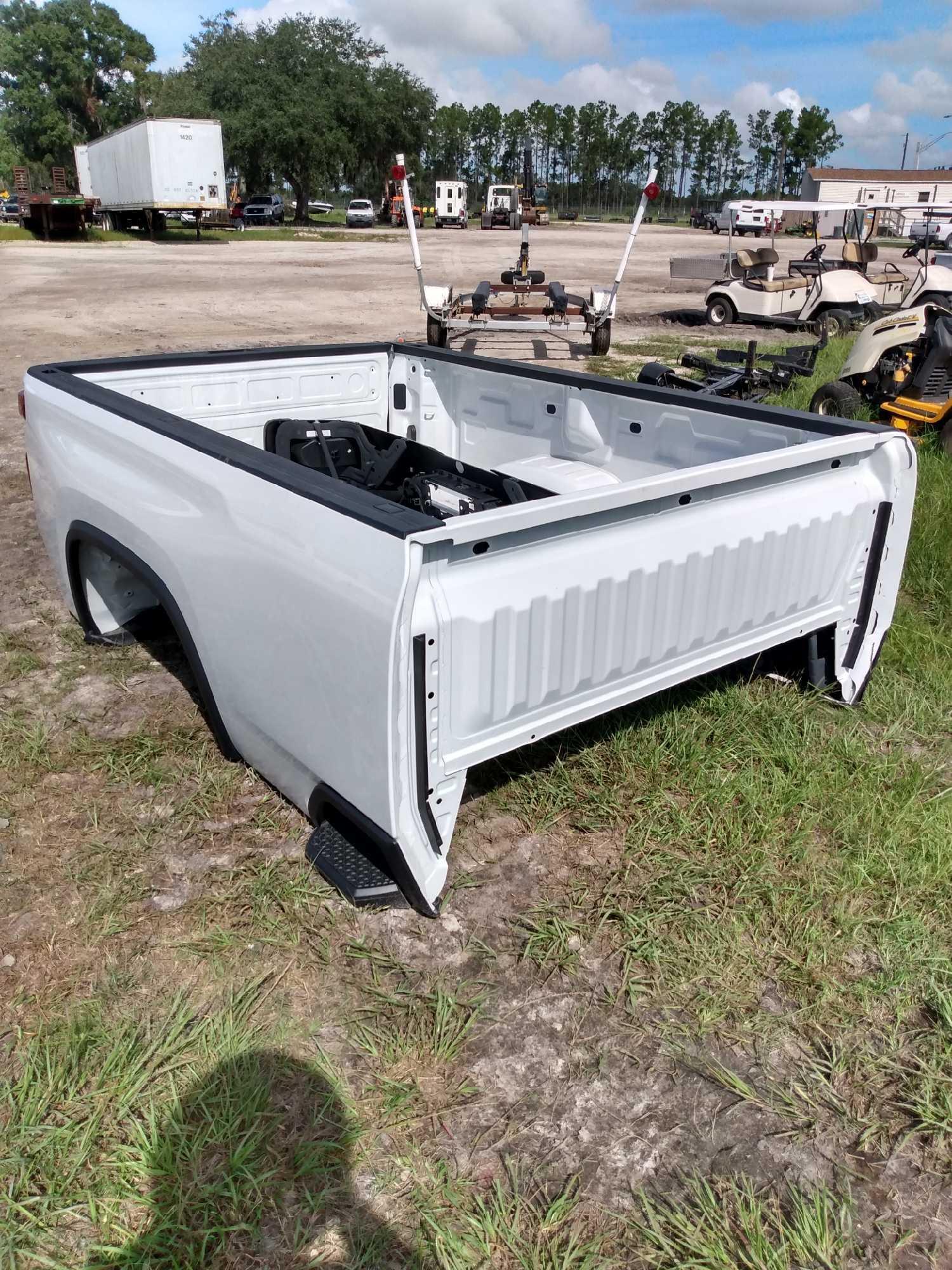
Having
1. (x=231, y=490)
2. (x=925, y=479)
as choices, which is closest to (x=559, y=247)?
(x=925, y=479)

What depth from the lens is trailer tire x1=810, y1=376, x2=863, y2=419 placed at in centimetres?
709

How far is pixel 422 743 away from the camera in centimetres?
223

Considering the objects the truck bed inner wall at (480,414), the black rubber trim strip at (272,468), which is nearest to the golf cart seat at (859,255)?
the truck bed inner wall at (480,414)

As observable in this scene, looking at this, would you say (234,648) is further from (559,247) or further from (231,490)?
(559,247)

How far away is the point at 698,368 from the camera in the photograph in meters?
9.68

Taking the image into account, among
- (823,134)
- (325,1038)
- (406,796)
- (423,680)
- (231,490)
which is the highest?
(823,134)

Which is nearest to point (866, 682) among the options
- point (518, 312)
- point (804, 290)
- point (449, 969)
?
point (449, 969)

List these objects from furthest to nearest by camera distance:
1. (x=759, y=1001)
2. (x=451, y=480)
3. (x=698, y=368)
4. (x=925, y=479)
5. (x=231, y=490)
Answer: (x=698, y=368), (x=925, y=479), (x=451, y=480), (x=231, y=490), (x=759, y=1001)

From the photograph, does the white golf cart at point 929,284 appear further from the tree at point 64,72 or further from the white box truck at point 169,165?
the tree at point 64,72

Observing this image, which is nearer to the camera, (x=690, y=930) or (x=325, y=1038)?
(x=325, y=1038)

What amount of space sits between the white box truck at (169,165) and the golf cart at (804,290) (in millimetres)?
22569

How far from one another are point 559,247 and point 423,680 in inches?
1478

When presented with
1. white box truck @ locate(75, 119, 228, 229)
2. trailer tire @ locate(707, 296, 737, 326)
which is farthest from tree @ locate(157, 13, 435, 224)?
trailer tire @ locate(707, 296, 737, 326)

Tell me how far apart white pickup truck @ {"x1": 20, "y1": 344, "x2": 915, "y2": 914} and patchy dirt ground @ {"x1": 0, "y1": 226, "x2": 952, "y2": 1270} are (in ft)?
0.71
